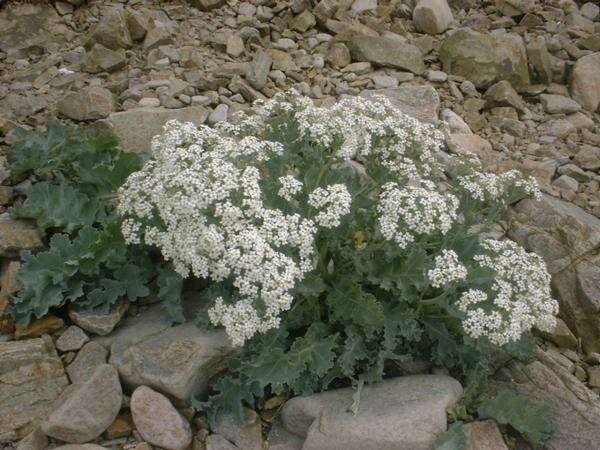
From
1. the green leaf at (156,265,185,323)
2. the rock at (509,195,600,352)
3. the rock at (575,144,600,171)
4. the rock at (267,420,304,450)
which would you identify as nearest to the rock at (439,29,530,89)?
the rock at (575,144,600,171)

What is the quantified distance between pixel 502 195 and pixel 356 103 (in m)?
1.18

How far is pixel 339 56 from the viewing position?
6.99m

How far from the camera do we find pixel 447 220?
3.85 m

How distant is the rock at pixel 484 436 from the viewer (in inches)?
153

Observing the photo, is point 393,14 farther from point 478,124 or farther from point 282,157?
point 282,157

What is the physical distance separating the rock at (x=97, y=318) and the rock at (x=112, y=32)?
325cm

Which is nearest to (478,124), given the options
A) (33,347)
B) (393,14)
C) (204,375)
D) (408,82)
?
(408,82)

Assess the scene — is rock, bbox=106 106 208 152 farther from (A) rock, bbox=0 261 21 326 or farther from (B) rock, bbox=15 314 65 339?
(B) rock, bbox=15 314 65 339

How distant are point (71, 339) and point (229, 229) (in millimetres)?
1454

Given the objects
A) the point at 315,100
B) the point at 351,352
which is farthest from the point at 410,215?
the point at 315,100

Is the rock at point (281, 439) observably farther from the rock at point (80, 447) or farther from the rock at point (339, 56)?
the rock at point (339, 56)

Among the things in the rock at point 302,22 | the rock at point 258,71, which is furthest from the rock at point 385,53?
the rock at point 258,71

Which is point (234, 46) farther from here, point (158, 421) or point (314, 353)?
point (158, 421)

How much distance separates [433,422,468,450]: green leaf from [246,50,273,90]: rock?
3.86 meters
